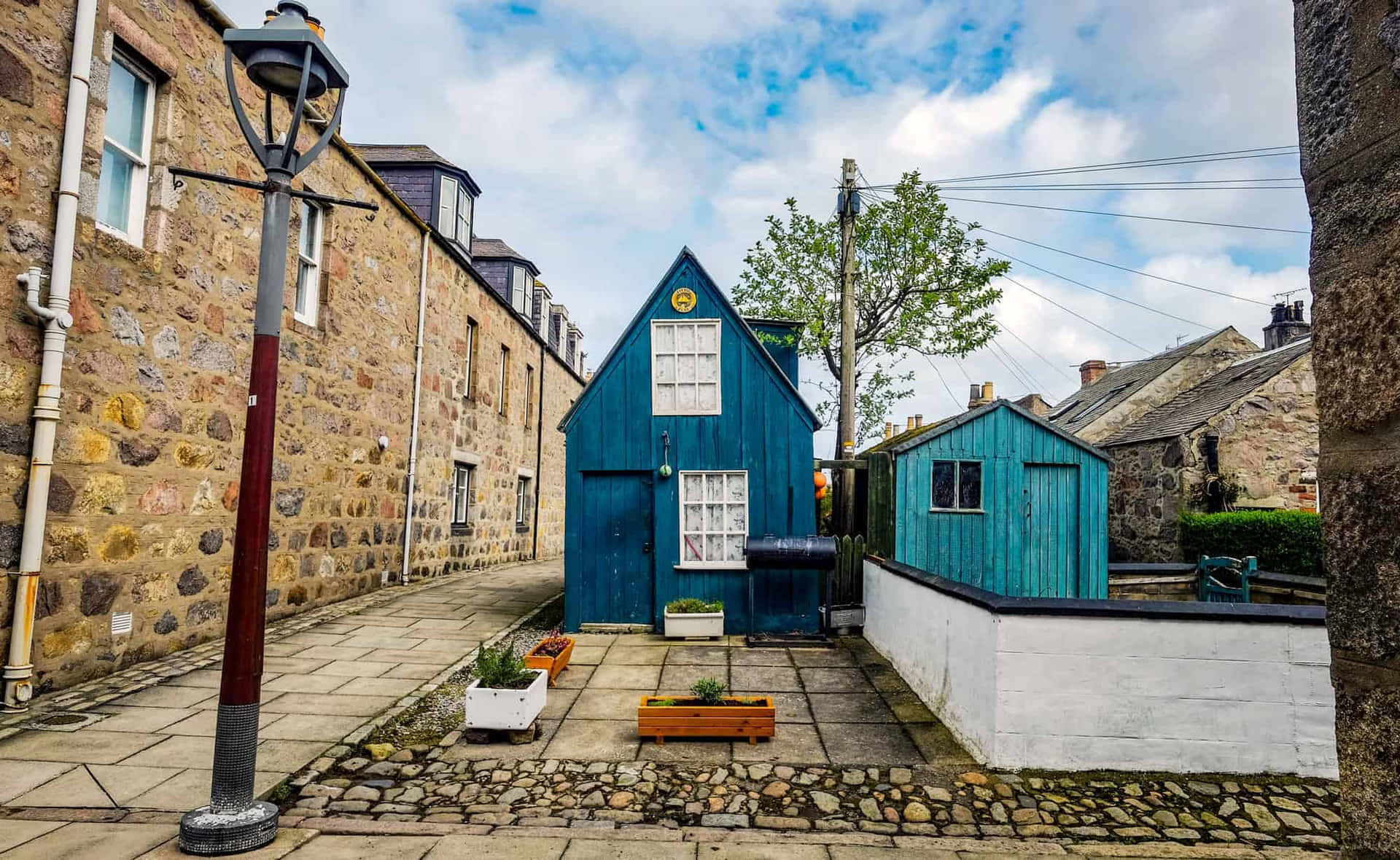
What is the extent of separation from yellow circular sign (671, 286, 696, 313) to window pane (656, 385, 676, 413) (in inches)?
39.9

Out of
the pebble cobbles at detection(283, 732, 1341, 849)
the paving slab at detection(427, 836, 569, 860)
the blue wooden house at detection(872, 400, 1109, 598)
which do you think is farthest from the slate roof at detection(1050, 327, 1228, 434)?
the paving slab at detection(427, 836, 569, 860)

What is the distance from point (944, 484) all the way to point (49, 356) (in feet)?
34.2

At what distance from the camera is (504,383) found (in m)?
Result: 17.5

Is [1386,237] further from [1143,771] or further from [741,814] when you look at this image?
[1143,771]

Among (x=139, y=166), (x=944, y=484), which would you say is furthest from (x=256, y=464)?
(x=944, y=484)

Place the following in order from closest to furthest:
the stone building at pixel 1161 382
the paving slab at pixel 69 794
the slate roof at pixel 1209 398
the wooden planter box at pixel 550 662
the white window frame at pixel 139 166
→ the paving slab at pixel 69 794, the white window frame at pixel 139 166, the wooden planter box at pixel 550 662, the slate roof at pixel 1209 398, the stone building at pixel 1161 382

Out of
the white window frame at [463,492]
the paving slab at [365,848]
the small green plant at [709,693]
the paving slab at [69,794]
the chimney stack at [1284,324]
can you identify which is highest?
the chimney stack at [1284,324]

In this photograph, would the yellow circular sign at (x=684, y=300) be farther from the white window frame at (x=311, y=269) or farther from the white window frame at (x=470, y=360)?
the white window frame at (x=470, y=360)

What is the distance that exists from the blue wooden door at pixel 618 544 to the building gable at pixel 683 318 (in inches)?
39.2

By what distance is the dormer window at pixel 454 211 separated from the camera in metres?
15.5

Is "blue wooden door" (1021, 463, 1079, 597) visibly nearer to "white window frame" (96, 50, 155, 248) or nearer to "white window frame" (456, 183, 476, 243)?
"white window frame" (96, 50, 155, 248)

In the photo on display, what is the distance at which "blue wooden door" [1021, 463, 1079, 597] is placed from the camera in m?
11.7

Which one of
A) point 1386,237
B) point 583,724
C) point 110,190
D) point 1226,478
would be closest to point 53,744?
point 583,724

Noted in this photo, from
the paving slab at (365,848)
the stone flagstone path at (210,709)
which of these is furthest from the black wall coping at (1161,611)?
the stone flagstone path at (210,709)
